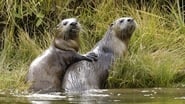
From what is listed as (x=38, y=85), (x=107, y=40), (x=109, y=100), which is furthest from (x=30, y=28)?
(x=109, y=100)

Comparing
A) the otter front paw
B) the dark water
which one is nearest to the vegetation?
the otter front paw

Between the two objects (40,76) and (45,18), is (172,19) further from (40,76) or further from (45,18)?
(40,76)

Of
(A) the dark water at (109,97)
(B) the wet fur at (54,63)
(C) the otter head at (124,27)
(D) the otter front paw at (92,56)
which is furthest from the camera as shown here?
(C) the otter head at (124,27)

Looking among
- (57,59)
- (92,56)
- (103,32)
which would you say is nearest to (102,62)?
(92,56)

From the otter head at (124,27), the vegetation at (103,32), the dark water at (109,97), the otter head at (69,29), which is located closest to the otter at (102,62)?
the otter head at (124,27)

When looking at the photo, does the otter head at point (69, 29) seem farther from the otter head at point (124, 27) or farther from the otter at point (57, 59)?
the otter head at point (124, 27)

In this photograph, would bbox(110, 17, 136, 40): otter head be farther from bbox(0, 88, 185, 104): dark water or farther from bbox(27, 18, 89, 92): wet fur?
bbox(0, 88, 185, 104): dark water

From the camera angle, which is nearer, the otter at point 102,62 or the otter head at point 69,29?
the otter at point 102,62

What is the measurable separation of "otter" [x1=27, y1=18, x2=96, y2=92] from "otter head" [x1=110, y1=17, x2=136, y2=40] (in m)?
0.55

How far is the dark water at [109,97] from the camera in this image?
5836 millimetres

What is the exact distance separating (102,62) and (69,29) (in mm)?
549

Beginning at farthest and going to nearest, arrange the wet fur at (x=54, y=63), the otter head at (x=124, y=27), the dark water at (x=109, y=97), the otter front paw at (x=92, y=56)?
the otter head at (x=124, y=27) → the otter front paw at (x=92, y=56) → the wet fur at (x=54, y=63) → the dark water at (x=109, y=97)

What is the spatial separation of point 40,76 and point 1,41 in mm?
2034

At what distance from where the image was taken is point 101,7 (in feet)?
30.6
